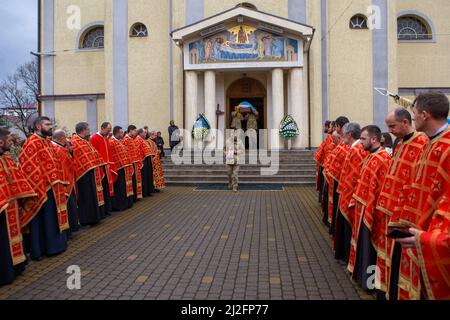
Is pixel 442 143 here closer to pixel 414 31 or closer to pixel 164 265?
pixel 164 265

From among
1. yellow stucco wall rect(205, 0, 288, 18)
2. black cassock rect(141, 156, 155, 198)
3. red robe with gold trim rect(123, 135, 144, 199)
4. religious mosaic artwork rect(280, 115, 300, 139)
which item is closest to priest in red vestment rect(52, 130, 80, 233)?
red robe with gold trim rect(123, 135, 144, 199)

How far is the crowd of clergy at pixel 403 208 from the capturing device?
8.96ft

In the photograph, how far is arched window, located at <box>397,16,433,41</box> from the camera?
2406 centimetres

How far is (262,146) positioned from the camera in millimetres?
21578

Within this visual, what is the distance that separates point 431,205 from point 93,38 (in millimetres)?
26196

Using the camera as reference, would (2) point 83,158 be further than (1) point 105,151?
No

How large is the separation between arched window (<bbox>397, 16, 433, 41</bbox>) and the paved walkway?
18.4 m

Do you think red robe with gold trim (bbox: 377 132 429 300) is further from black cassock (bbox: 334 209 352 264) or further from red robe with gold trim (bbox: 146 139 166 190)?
red robe with gold trim (bbox: 146 139 166 190)

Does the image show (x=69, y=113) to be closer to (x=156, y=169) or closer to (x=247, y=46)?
(x=247, y=46)

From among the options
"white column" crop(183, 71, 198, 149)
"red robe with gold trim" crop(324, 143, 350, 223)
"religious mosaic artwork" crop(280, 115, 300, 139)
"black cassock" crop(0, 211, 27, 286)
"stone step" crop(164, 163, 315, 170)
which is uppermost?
"white column" crop(183, 71, 198, 149)

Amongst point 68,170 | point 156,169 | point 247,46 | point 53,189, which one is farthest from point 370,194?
point 247,46

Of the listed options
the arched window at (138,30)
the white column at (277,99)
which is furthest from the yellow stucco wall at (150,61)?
the white column at (277,99)

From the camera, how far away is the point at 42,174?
6.57 meters
